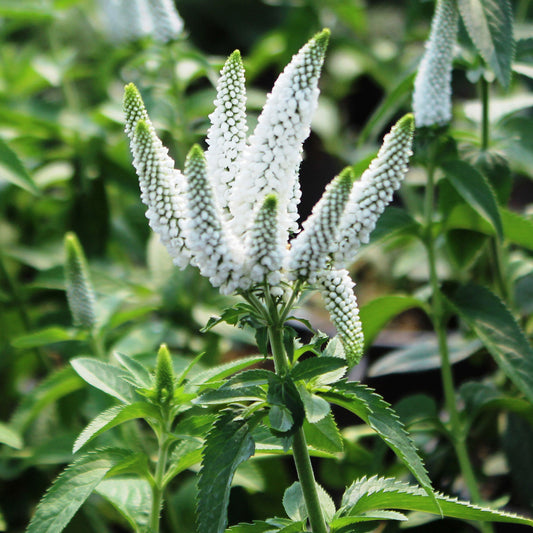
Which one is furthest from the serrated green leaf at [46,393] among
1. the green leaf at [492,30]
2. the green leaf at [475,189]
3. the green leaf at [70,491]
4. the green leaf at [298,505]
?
the green leaf at [492,30]

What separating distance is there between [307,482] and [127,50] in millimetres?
1275

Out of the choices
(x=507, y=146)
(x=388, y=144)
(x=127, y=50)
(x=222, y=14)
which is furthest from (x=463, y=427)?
(x=222, y=14)

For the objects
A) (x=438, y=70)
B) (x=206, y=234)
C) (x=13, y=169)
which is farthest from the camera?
(x=13, y=169)

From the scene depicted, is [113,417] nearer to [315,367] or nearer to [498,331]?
[315,367]

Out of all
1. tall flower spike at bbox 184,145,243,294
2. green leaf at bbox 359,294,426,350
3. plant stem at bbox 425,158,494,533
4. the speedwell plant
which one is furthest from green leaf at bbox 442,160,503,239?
tall flower spike at bbox 184,145,243,294

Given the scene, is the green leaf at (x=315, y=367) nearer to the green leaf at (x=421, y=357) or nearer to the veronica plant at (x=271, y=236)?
the veronica plant at (x=271, y=236)

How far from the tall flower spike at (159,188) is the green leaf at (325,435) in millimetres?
250

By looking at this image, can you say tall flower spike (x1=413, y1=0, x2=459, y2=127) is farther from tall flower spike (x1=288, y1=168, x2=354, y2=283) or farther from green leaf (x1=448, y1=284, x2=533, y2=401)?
tall flower spike (x1=288, y1=168, x2=354, y2=283)

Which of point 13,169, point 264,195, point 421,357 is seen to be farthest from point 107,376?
point 421,357

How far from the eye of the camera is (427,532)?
1.12 metres

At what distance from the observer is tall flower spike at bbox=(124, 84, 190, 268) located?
62 centimetres

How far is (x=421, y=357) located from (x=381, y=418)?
0.70m

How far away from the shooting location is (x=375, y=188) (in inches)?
24.6

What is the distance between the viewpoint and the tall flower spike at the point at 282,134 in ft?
2.04
